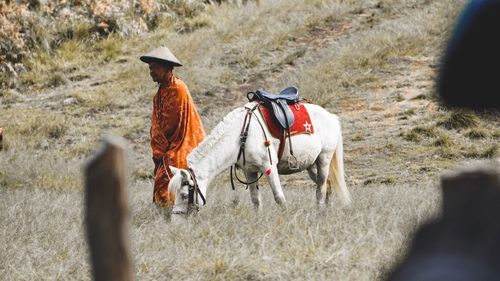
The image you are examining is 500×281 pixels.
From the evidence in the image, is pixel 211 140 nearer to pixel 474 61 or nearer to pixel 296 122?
pixel 296 122

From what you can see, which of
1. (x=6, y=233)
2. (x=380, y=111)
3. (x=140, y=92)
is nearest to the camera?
(x=6, y=233)

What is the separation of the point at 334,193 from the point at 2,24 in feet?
50.7

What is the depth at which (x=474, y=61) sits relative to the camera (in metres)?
0.73

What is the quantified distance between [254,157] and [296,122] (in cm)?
68

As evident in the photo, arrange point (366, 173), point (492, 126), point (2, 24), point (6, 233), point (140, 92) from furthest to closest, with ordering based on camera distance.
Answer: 1. point (2, 24)
2. point (140, 92)
3. point (492, 126)
4. point (366, 173)
5. point (6, 233)

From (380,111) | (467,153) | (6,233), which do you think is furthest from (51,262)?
(380,111)

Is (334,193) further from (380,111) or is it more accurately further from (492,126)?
(380,111)

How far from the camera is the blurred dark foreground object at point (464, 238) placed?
0.66 metres

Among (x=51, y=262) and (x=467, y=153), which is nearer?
(x=51, y=262)

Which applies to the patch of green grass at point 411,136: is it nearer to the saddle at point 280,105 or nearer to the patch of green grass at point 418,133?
the patch of green grass at point 418,133

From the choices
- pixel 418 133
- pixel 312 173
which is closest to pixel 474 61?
pixel 312 173

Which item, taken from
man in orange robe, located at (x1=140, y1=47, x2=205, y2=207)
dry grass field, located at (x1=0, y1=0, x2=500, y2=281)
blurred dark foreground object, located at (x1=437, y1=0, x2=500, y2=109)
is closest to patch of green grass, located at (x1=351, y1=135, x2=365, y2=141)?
dry grass field, located at (x1=0, y1=0, x2=500, y2=281)

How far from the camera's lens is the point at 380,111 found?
1608 centimetres

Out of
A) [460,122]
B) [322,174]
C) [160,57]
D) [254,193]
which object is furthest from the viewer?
[460,122]
